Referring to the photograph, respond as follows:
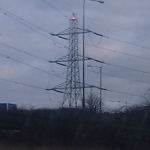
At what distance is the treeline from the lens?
3641 centimetres

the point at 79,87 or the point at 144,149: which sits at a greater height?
the point at 79,87

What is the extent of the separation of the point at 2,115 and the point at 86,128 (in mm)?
6596

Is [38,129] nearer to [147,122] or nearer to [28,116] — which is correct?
[28,116]

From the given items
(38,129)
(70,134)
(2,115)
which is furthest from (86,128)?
(2,115)

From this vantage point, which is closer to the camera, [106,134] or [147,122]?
[106,134]

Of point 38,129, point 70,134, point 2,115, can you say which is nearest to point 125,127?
point 70,134

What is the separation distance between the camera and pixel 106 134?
3922 cm

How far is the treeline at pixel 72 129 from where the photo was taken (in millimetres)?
36406

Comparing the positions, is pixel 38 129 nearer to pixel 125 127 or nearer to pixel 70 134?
pixel 70 134

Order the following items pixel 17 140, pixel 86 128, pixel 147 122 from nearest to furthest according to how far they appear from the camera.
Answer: pixel 17 140 → pixel 86 128 → pixel 147 122

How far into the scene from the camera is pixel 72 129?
38156mm

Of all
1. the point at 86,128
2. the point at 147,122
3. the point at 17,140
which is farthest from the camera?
the point at 147,122

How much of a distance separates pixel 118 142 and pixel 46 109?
19.6 ft

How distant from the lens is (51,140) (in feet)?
122
